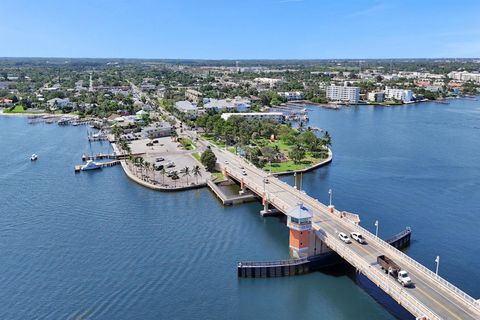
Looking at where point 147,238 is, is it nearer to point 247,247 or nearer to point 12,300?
point 247,247

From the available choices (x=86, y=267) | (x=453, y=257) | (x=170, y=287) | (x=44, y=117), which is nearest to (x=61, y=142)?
(x=44, y=117)

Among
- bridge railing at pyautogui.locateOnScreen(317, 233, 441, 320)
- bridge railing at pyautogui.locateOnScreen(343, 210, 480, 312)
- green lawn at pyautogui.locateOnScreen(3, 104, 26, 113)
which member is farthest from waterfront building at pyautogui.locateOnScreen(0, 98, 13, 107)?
bridge railing at pyautogui.locateOnScreen(343, 210, 480, 312)

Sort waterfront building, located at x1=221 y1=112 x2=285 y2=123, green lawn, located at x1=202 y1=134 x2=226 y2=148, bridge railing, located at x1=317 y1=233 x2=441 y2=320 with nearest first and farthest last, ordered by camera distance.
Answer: bridge railing, located at x1=317 y1=233 x2=441 y2=320, green lawn, located at x1=202 y1=134 x2=226 y2=148, waterfront building, located at x1=221 y1=112 x2=285 y2=123

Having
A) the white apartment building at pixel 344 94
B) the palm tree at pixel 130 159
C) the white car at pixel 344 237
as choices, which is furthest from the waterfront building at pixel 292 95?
the white car at pixel 344 237

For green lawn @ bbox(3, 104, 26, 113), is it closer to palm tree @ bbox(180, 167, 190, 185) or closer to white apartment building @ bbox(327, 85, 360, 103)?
palm tree @ bbox(180, 167, 190, 185)

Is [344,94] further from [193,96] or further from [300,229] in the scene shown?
[300,229]

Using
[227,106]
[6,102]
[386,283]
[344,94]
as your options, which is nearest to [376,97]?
[344,94]
